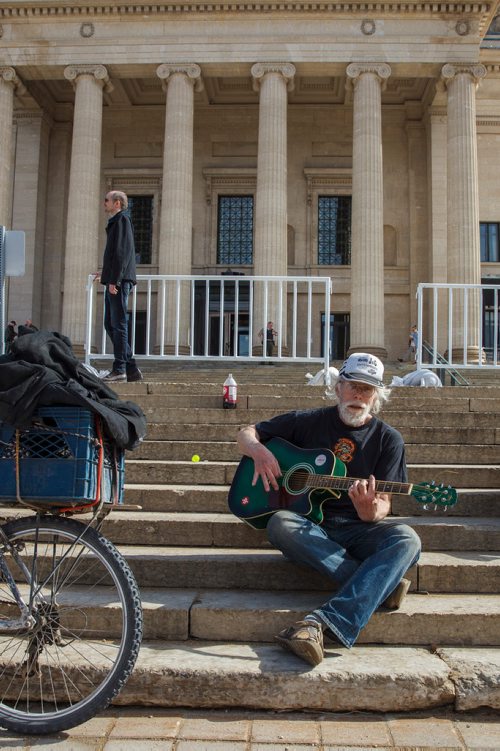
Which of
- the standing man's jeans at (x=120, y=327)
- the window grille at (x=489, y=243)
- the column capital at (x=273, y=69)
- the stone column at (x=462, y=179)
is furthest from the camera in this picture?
the window grille at (x=489, y=243)

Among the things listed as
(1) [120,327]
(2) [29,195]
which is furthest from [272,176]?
(1) [120,327]

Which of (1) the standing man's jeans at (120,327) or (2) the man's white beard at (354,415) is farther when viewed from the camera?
(1) the standing man's jeans at (120,327)

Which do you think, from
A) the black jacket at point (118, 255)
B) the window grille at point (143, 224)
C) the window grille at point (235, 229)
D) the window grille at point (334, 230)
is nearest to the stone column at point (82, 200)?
the window grille at point (143, 224)

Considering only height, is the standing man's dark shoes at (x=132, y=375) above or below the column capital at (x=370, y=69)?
below

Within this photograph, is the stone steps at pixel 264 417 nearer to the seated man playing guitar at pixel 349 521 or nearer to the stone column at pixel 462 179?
the seated man playing guitar at pixel 349 521

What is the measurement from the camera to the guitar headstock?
3.25 m

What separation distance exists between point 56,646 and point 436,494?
182 centimetres

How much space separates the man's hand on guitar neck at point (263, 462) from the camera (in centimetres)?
378

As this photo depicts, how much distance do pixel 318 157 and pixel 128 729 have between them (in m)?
24.7

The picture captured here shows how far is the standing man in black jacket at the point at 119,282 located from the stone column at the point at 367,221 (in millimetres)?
13137

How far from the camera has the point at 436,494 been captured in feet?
10.8

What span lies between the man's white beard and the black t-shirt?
41 millimetres

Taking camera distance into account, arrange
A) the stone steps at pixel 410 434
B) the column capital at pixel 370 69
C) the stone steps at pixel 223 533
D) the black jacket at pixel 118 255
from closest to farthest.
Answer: the stone steps at pixel 223 533, the stone steps at pixel 410 434, the black jacket at pixel 118 255, the column capital at pixel 370 69

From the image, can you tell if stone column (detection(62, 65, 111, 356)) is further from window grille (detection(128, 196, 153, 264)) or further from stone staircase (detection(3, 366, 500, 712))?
stone staircase (detection(3, 366, 500, 712))
